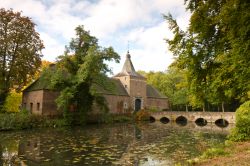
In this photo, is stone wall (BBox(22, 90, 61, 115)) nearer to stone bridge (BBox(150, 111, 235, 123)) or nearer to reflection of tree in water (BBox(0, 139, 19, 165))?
reflection of tree in water (BBox(0, 139, 19, 165))

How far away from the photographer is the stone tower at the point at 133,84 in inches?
1698

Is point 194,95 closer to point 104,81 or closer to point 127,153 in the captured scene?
point 127,153

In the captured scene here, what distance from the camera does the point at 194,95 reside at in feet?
29.7

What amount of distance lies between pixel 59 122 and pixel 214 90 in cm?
1993

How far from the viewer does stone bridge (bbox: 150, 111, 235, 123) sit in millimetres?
35500

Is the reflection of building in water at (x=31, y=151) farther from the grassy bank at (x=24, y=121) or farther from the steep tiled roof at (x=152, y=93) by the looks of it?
the steep tiled roof at (x=152, y=93)

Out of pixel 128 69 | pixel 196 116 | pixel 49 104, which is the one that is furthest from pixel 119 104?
pixel 49 104

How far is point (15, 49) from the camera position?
1006 inches

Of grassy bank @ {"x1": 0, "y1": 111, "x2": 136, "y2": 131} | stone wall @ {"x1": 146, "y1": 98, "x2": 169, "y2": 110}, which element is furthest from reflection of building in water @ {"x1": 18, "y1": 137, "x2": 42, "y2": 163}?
stone wall @ {"x1": 146, "y1": 98, "x2": 169, "y2": 110}

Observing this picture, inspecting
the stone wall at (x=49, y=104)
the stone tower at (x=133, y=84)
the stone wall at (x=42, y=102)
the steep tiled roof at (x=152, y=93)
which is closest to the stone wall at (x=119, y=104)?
the stone tower at (x=133, y=84)

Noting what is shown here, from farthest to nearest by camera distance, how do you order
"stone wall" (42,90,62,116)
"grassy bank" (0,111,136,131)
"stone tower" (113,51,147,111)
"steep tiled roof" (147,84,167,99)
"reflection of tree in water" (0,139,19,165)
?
"steep tiled roof" (147,84,167,99), "stone tower" (113,51,147,111), "stone wall" (42,90,62,116), "grassy bank" (0,111,136,131), "reflection of tree in water" (0,139,19,165)

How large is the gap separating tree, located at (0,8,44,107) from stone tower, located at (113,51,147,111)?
758 inches

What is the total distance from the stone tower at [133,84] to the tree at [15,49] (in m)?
19.2

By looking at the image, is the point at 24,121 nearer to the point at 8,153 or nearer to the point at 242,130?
the point at 8,153
